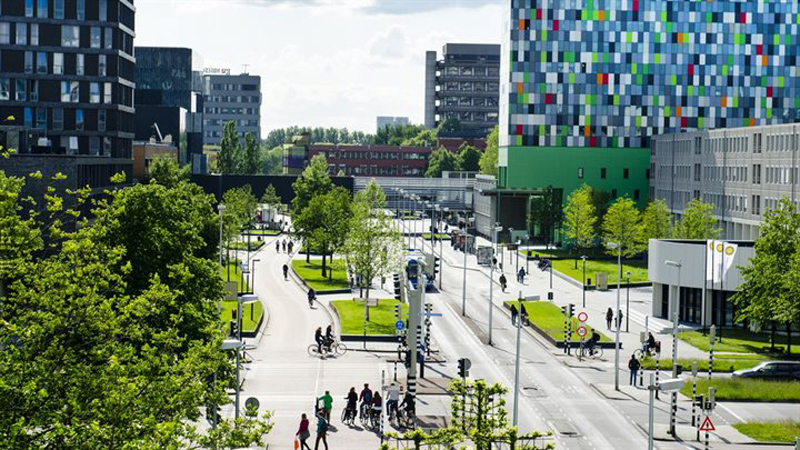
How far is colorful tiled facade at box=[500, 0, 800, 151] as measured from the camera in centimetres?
16788

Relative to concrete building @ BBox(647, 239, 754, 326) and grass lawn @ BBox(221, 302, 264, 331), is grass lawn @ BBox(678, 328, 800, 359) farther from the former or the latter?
grass lawn @ BBox(221, 302, 264, 331)

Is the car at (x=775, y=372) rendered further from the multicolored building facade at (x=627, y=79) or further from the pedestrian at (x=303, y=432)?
the multicolored building facade at (x=627, y=79)

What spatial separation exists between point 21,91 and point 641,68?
85902mm

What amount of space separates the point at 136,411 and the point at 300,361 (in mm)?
43017

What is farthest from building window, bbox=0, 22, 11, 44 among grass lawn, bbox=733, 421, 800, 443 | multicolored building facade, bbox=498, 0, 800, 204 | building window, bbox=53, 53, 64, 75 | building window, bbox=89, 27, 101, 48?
grass lawn, bbox=733, 421, 800, 443

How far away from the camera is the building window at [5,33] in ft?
372

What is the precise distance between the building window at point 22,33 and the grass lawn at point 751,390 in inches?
2863

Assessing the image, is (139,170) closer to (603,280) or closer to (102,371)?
(603,280)

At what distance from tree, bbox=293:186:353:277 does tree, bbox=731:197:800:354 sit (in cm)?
4511

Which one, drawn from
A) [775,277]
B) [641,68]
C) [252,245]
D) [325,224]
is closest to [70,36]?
[325,224]

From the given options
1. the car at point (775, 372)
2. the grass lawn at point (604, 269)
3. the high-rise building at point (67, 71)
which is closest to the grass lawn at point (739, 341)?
the car at point (775, 372)

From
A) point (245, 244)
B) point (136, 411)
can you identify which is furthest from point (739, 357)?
point (245, 244)

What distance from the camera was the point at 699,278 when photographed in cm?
8906

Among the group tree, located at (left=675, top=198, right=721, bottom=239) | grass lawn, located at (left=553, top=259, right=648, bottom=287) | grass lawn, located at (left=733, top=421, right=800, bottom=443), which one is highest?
tree, located at (left=675, top=198, right=721, bottom=239)
